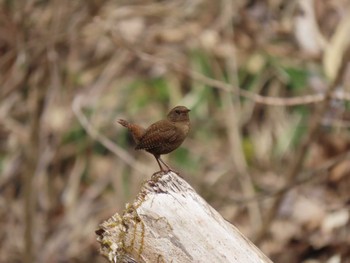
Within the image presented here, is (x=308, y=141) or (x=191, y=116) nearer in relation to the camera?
(x=308, y=141)

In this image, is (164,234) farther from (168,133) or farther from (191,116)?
(191,116)

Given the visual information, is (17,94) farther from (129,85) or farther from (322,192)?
(322,192)

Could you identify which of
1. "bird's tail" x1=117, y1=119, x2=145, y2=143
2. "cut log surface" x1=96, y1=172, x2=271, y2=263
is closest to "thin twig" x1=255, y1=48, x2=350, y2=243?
"bird's tail" x1=117, y1=119, x2=145, y2=143

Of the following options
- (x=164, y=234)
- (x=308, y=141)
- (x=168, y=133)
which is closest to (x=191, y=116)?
(x=308, y=141)

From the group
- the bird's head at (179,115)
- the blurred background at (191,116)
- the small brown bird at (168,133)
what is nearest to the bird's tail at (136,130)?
the small brown bird at (168,133)

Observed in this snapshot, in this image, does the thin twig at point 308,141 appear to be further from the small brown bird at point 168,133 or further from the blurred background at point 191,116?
the small brown bird at point 168,133

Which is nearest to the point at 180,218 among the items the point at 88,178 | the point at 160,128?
the point at 160,128
